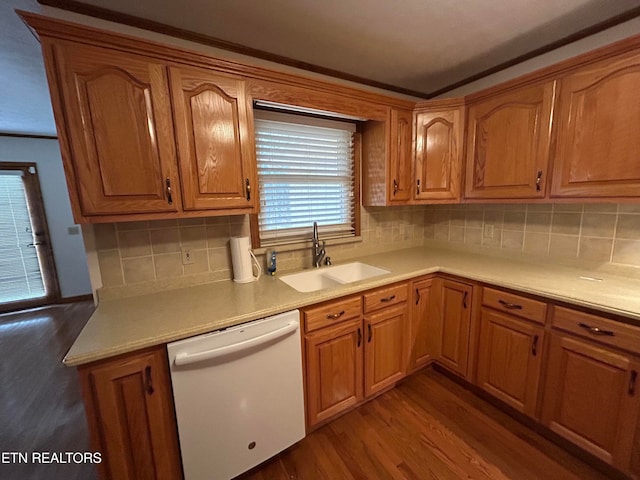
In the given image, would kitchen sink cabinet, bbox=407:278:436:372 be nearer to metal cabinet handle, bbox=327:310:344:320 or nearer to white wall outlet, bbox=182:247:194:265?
metal cabinet handle, bbox=327:310:344:320

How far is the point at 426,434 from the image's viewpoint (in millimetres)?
1629

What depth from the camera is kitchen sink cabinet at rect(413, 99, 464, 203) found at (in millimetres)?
2055

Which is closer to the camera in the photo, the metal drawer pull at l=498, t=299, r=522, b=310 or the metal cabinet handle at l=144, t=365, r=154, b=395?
the metal cabinet handle at l=144, t=365, r=154, b=395

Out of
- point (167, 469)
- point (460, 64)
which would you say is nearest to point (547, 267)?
point (460, 64)

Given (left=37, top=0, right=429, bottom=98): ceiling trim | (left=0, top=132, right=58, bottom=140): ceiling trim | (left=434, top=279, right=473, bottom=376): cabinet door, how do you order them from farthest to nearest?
(left=0, top=132, right=58, bottom=140): ceiling trim < (left=434, top=279, right=473, bottom=376): cabinet door < (left=37, top=0, right=429, bottom=98): ceiling trim

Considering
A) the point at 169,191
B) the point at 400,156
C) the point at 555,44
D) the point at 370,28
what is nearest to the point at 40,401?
the point at 169,191

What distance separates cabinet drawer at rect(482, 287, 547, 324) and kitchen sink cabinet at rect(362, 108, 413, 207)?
0.92 meters

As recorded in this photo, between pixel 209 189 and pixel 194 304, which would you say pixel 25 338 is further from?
pixel 209 189

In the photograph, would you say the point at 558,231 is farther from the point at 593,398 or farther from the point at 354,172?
the point at 354,172

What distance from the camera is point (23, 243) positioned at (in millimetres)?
3762

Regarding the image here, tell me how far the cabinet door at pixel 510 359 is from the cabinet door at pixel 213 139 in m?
1.76

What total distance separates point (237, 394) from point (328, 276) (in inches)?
39.9

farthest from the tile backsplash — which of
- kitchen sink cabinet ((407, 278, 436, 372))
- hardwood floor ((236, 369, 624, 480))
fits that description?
hardwood floor ((236, 369, 624, 480))

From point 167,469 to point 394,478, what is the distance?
1.11m
